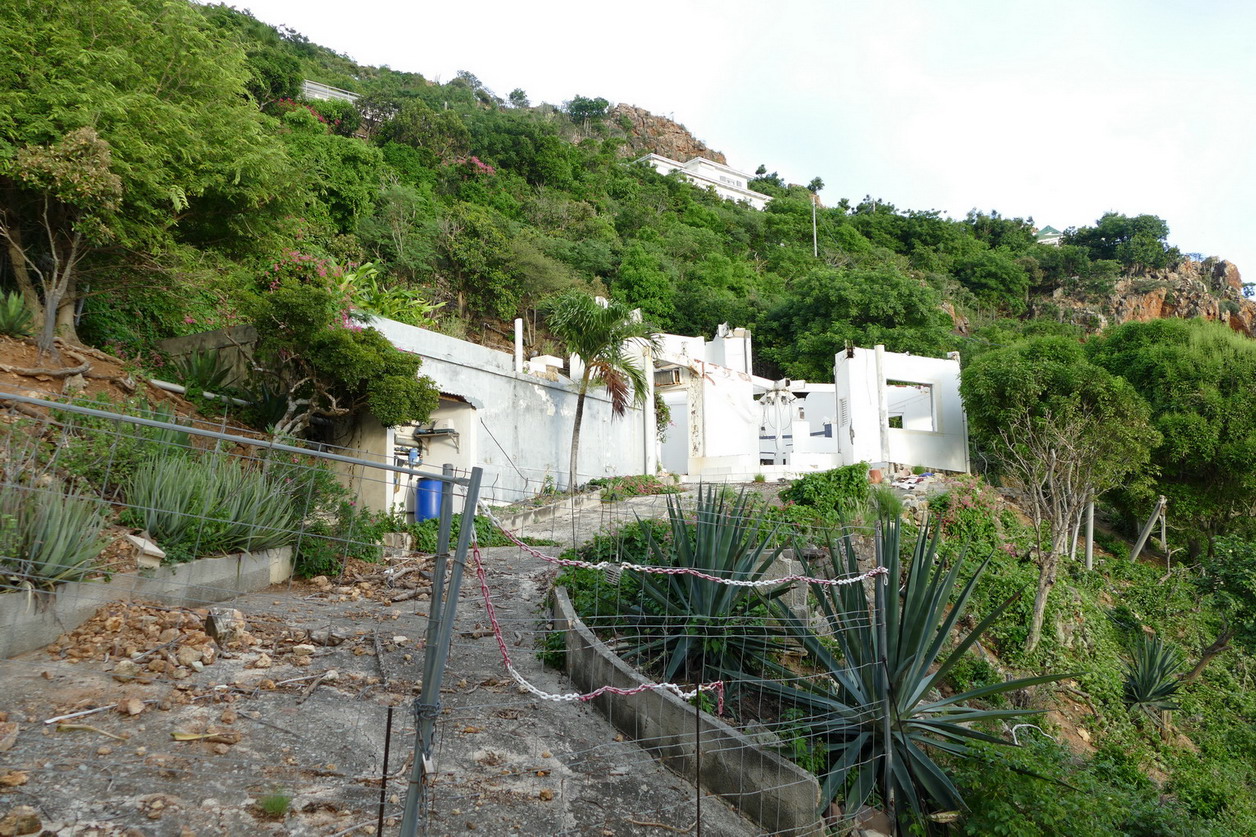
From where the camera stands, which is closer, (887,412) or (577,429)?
(577,429)

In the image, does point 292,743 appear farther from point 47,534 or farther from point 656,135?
point 656,135

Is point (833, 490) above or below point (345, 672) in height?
above

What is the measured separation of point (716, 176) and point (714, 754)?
2829 inches

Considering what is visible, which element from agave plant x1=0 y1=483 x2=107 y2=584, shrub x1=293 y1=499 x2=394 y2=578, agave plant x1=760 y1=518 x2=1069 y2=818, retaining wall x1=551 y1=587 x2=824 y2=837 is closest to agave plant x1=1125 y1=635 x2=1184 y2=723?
agave plant x1=760 y1=518 x2=1069 y2=818

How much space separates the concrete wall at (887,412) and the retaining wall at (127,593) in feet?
50.3

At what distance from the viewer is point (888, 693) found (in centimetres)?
463

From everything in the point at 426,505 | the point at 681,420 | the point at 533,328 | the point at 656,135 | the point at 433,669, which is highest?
the point at 656,135

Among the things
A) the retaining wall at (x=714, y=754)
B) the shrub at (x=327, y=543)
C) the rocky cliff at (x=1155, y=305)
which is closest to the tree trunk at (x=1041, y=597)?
the retaining wall at (x=714, y=754)

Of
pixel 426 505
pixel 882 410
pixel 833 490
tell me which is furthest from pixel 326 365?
pixel 882 410

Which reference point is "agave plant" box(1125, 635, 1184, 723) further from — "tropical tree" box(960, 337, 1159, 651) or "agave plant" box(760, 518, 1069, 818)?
"agave plant" box(760, 518, 1069, 818)

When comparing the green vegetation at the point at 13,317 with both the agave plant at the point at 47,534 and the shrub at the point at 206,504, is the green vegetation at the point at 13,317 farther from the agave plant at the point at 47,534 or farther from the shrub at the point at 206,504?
the agave plant at the point at 47,534

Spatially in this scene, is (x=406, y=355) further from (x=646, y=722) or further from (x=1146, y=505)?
(x=1146, y=505)

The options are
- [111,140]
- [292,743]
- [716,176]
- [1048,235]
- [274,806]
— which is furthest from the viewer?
[716,176]

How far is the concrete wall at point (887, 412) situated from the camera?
778 inches
